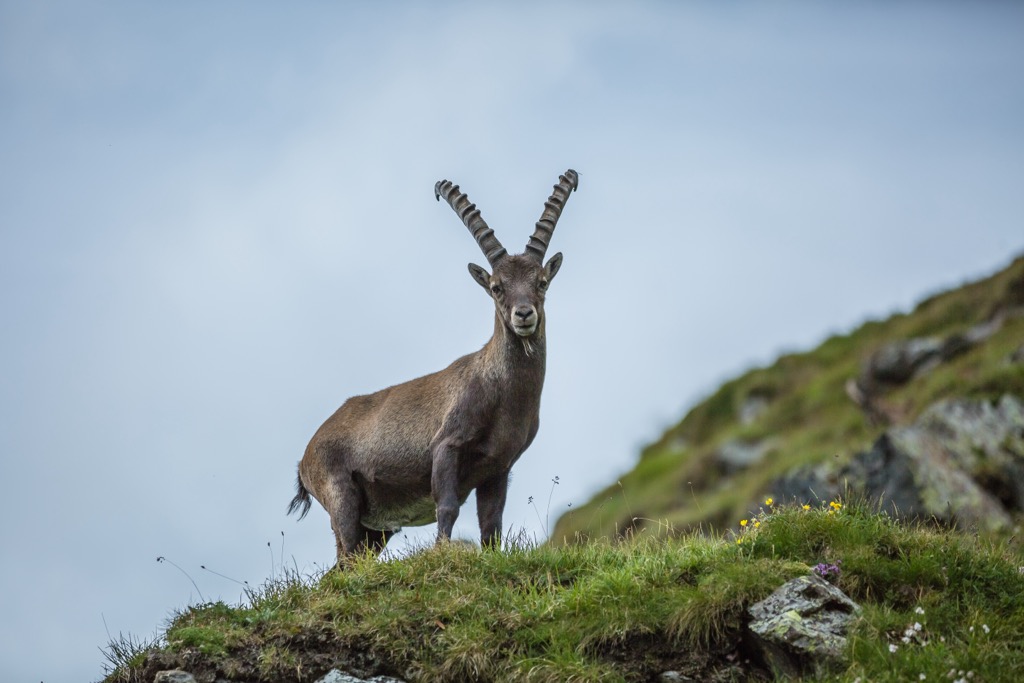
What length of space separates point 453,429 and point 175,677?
4141mm

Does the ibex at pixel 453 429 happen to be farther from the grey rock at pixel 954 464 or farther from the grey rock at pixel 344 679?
the grey rock at pixel 954 464

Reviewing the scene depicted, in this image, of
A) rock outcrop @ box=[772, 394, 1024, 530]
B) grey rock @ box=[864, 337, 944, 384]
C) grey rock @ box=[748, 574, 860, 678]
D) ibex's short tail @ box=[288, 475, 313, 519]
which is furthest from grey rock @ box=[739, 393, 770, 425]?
grey rock @ box=[748, 574, 860, 678]

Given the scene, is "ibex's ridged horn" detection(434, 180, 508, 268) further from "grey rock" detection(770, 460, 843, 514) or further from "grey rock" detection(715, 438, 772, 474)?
"grey rock" detection(715, 438, 772, 474)

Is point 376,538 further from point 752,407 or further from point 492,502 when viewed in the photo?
point 752,407

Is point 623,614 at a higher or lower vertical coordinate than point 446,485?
lower

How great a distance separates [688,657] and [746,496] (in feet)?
72.2

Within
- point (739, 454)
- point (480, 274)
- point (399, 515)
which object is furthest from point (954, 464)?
point (739, 454)

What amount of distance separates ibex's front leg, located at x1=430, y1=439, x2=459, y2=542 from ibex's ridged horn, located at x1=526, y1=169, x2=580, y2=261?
→ 2.40 meters

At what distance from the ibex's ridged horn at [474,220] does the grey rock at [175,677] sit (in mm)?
5590

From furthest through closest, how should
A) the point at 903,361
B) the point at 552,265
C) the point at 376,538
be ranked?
the point at 903,361 → the point at 376,538 → the point at 552,265

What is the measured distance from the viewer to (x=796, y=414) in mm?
39781

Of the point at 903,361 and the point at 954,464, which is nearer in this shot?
the point at 954,464

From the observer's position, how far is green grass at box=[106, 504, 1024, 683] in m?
10.3

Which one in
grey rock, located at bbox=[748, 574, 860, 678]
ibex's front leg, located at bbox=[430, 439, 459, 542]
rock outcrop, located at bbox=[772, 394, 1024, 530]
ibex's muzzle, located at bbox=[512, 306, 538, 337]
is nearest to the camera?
grey rock, located at bbox=[748, 574, 860, 678]
